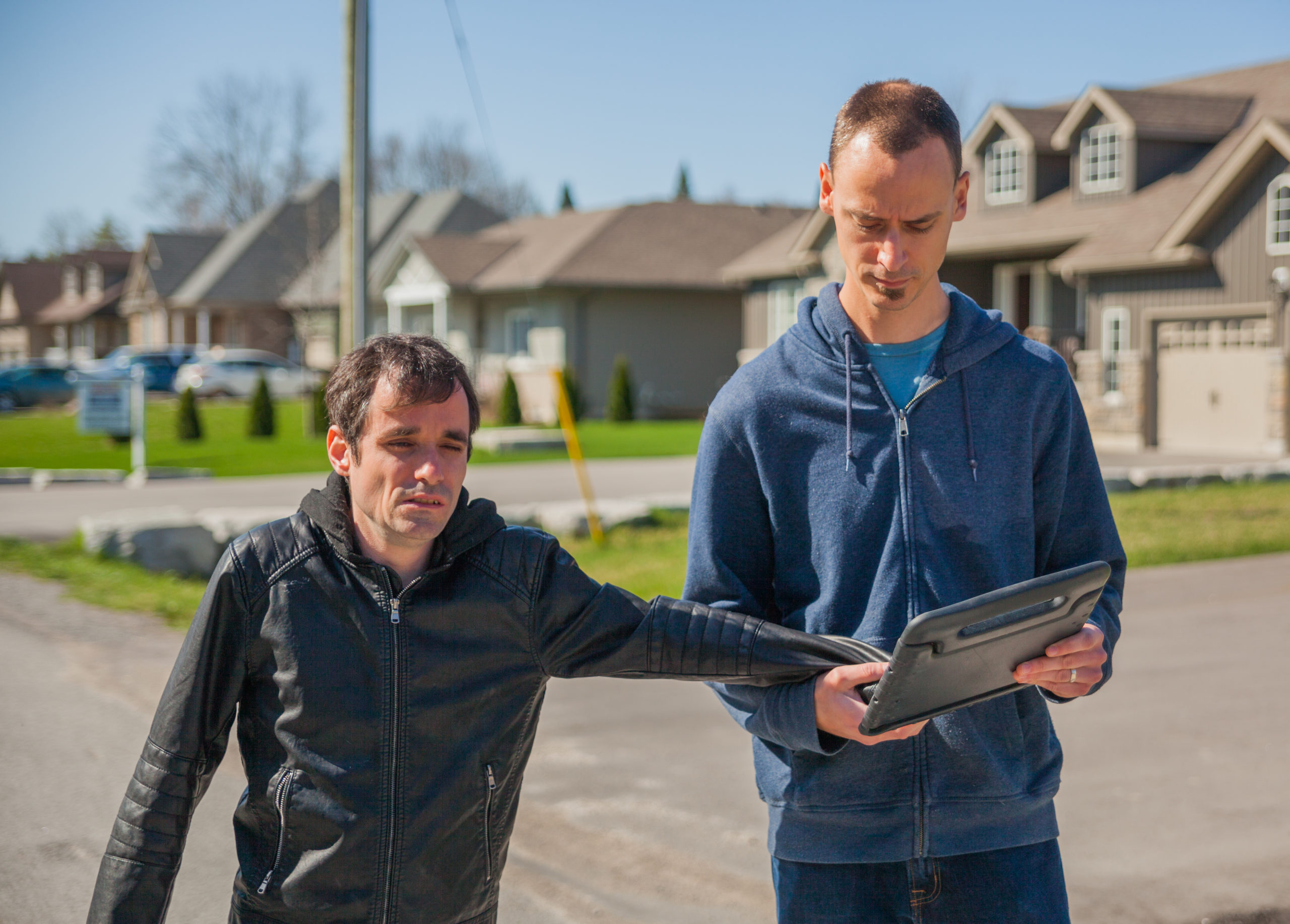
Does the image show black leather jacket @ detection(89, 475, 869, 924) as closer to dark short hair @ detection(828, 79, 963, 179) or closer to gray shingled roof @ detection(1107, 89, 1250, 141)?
dark short hair @ detection(828, 79, 963, 179)

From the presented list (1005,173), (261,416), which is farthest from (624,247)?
(261,416)

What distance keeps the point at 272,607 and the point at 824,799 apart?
109 cm

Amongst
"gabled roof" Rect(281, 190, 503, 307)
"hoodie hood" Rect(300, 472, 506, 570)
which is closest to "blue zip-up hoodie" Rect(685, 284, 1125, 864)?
"hoodie hood" Rect(300, 472, 506, 570)

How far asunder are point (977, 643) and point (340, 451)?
4.30 feet

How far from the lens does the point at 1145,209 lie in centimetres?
2506

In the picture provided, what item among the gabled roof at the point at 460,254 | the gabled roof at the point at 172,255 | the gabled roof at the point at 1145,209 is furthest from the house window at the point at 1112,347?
the gabled roof at the point at 172,255

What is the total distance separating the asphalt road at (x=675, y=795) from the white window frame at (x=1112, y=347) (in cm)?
1722

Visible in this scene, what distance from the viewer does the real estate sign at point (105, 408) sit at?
21781 mm

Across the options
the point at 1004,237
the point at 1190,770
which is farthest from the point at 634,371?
the point at 1190,770

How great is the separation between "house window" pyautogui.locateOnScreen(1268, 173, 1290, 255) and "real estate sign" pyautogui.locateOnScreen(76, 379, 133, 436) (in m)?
19.7

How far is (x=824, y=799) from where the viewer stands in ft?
7.61

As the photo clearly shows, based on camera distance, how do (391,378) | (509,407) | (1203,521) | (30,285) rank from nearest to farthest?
(391,378), (1203,521), (509,407), (30,285)

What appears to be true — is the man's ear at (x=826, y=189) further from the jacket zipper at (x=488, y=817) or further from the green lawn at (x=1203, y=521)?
the green lawn at (x=1203, y=521)

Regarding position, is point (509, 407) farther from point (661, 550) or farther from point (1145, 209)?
point (661, 550)
